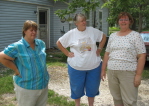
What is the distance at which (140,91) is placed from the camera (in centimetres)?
478

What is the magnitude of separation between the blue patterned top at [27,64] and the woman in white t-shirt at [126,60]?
3.36 ft

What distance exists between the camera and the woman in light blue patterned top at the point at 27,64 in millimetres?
2312

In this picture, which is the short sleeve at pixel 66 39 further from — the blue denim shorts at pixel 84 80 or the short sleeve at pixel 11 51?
the short sleeve at pixel 11 51

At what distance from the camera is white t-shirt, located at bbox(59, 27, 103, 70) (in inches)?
120

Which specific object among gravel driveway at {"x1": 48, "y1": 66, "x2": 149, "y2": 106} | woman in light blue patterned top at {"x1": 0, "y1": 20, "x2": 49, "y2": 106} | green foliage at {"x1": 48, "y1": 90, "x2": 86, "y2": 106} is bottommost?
gravel driveway at {"x1": 48, "y1": 66, "x2": 149, "y2": 106}

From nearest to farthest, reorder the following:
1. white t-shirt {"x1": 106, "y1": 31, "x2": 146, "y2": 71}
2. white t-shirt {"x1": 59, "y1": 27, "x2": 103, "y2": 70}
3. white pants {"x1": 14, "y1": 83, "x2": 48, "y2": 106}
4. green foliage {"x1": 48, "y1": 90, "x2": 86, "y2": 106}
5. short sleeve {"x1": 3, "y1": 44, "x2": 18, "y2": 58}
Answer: short sleeve {"x1": 3, "y1": 44, "x2": 18, "y2": 58}
white pants {"x1": 14, "y1": 83, "x2": 48, "y2": 106}
white t-shirt {"x1": 106, "y1": 31, "x2": 146, "y2": 71}
white t-shirt {"x1": 59, "y1": 27, "x2": 103, "y2": 70}
green foliage {"x1": 48, "y1": 90, "x2": 86, "y2": 106}

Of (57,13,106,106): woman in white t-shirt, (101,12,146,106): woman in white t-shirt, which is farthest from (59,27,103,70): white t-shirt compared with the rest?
(101,12,146,106): woman in white t-shirt

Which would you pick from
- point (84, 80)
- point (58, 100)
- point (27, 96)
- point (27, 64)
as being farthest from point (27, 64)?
point (58, 100)

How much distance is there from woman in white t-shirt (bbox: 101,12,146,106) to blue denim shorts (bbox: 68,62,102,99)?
0.35m

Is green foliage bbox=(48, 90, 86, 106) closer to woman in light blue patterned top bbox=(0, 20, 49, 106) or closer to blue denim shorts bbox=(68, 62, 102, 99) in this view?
blue denim shorts bbox=(68, 62, 102, 99)

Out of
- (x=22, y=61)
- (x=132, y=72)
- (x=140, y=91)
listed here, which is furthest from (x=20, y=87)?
(x=140, y=91)

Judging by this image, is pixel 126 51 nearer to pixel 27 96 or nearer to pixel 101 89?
pixel 27 96

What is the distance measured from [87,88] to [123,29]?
3.82ft

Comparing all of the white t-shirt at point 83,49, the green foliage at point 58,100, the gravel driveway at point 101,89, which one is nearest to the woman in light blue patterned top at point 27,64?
the white t-shirt at point 83,49
